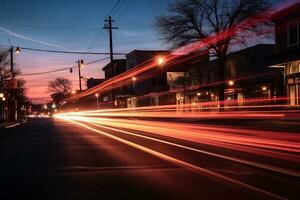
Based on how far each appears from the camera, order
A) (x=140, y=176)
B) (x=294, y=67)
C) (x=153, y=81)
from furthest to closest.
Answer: (x=153, y=81), (x=294, y=67), (x=140, y=176)

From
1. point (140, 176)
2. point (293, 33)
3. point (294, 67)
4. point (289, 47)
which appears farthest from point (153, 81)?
point (140, 176)

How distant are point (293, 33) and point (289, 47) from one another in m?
1.15

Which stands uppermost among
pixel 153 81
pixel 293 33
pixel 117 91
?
pixel 293 33

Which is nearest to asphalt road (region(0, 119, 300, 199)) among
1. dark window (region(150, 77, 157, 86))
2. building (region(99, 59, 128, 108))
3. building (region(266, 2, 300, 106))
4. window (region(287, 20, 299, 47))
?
building (region(266, 2, 300, 106))

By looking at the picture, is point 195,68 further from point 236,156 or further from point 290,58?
point 236,156

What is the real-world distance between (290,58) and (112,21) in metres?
27.1

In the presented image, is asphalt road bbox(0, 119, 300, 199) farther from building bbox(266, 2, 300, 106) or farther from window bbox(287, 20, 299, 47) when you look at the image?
window bbox(287, 20, 299, 47)

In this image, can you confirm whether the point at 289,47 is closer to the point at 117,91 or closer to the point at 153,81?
the point at 153,81

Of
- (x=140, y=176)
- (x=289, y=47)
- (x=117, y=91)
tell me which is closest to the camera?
(x=140, y=176)

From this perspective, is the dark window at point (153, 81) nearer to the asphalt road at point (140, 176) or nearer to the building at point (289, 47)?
the building at point (289, 47)

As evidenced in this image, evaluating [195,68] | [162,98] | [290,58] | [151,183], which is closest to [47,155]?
[151,183]

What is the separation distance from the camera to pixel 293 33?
4059cm

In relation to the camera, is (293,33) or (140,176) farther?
(293,33)

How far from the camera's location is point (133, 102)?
294ft
